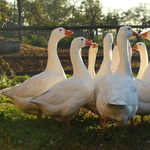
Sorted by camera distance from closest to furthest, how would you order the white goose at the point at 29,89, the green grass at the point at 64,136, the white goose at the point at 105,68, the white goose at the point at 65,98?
the green grass at the point at 64,136
the white goose at the point at 65,98
the white goose at the point at 29,89
the white goose at the point at 105,68

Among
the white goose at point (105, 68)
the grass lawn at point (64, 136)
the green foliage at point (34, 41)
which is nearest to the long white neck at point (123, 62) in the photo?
the white goose at point (105, 68)

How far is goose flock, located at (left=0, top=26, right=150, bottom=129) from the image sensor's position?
339 centimetres

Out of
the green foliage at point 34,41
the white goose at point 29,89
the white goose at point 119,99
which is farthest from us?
the green foliage at point 34,41

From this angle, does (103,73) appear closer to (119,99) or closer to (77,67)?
(77,67)

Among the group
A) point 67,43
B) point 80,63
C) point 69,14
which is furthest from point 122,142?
point 69,14

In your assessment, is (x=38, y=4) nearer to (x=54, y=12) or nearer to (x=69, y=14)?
(x=54, y=12)

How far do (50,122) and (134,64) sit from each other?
9.24m

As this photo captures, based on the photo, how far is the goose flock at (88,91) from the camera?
3388mm

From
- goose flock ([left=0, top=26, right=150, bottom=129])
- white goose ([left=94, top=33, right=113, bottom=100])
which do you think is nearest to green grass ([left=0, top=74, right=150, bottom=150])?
goose flock ([left=0, top=26, right=150, bottom=129])

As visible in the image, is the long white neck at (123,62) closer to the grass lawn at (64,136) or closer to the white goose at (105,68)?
the white goose at (105,68)

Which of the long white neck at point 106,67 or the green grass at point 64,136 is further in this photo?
the long white neck at point 106,67

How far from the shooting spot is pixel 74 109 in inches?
155

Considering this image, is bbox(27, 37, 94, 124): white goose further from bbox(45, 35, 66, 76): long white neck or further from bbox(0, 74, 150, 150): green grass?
bbox(45, 35, 66, 76): long white neck

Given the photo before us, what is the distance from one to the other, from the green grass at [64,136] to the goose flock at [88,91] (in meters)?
0.24
